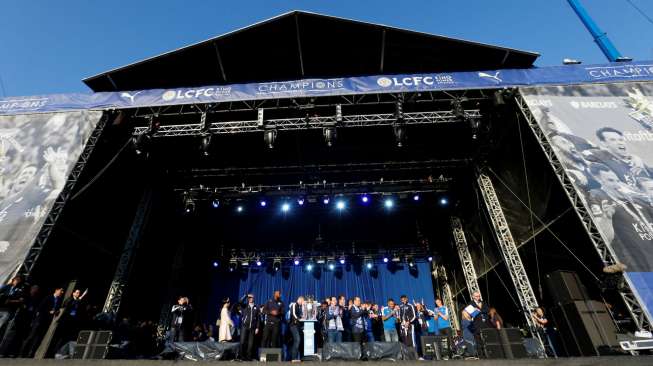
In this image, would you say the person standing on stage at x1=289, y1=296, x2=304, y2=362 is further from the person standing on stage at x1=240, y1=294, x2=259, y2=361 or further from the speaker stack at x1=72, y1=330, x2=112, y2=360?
the speaker stack at x1=72, y1=330, x2=112, y2=360

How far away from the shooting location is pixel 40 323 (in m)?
7.18

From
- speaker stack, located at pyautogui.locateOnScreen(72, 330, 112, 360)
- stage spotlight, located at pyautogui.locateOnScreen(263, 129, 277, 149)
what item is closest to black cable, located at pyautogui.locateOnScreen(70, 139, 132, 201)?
stage spotlight, located at pyautogui.locateOnScreen(263, 129, 277, 149)

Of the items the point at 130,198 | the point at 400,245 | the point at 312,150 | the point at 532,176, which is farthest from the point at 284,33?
the point at 400,245

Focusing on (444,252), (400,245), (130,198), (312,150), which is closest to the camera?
(130,198)

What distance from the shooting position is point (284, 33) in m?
12.3

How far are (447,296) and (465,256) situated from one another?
313cm

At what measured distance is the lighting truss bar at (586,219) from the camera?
6.61m

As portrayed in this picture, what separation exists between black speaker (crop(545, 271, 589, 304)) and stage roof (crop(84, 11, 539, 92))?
802cm

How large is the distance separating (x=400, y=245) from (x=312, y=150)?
838 centimetres

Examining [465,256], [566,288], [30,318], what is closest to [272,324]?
[30,318]

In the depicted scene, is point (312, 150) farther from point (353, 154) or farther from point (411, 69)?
point (411, 69)

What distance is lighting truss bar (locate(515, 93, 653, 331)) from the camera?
661cm

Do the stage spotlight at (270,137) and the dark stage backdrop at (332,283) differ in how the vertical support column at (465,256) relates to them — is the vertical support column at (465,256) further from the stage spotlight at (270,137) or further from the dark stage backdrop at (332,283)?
the stage spotlight at (270,137)

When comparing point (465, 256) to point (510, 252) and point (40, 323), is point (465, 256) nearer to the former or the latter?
point (510, 252)
